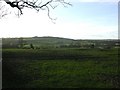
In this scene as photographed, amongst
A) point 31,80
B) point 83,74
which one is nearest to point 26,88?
point 31,80

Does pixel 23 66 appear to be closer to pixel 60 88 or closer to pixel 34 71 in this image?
pixel 34 71

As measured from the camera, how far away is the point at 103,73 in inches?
959

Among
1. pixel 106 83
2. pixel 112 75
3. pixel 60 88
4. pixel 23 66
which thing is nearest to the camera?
pixel 60 88

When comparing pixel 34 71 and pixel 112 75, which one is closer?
pixel 112 75

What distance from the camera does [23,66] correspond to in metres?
28.0

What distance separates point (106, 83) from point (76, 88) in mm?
2792

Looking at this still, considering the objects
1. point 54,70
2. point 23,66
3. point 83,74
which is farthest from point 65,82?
point 23,66

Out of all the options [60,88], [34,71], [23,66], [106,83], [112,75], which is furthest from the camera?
[23,66]

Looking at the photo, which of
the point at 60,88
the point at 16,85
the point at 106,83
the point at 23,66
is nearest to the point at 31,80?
the point at 16,85

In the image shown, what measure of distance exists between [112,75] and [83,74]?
7.22ft

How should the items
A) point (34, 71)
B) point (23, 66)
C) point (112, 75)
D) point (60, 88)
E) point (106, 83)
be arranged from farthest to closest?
point (23, 66), point (34, 71), point (112, 75), point (106, 83), point (60, 88)

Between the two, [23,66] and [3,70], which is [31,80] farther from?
[23,66]

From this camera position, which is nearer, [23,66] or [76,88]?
[76,88]

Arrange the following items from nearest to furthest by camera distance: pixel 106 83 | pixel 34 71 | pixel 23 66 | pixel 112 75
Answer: pixel 106 83
pixel 112 75
pixel 34 71
pixel 23 66
